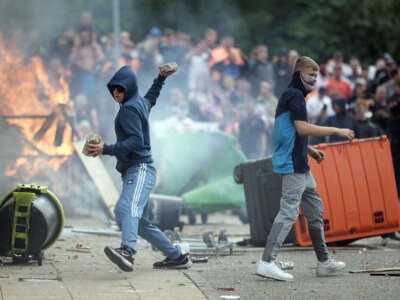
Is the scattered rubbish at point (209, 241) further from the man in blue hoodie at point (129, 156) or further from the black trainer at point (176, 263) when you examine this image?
the man in blue hoodie at point (129, 156)

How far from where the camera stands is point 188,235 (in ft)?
47.9

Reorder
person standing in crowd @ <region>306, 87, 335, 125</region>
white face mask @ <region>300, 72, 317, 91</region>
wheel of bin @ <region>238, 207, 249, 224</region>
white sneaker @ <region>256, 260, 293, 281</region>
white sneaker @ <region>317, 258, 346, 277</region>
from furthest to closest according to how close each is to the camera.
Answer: person standing in crowd @ <region>306, 87, 335, 125</region> → wheel of bin @ <region>238, 207, 249, 224</region> → white sneaker @ <region>317, 258, 346, 277</region> → white face mask @ <region>300, 72, 317, 91</region> → white sneaker @ <region>256, 260, 293, 281</region>

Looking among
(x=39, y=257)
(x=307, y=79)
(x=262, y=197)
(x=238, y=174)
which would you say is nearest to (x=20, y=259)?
(x=39, y=257)

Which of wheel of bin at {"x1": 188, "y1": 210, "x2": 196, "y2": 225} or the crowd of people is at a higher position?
the crowd of people

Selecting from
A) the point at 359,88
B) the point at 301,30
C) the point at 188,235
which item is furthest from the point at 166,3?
the point at 188,235

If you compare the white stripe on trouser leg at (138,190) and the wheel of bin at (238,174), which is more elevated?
the wheel of bin at (238,174)

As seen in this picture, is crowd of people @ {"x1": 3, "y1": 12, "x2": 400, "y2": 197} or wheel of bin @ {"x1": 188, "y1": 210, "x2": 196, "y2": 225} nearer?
wheel of bin @ {"x1": 188, "y1": 210, "x2": 196, "y2": 225}

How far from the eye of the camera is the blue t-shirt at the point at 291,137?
10234mm

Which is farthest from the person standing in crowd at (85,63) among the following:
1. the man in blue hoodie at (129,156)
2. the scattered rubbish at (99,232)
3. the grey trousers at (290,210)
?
the grey trousers at (290,210)

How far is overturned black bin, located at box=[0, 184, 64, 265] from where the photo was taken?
10.9 metres

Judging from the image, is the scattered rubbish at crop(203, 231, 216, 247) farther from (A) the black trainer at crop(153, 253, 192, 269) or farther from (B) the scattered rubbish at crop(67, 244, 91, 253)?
(A) the black trainer at crop(153, 253, 192, 269)

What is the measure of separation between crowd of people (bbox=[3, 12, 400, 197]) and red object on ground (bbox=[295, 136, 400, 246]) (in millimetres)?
4391

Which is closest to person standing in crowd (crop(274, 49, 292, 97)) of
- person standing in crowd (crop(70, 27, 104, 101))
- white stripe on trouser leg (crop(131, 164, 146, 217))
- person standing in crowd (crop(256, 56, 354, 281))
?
person standing in crowd (crop(70, 27, 104, 101))

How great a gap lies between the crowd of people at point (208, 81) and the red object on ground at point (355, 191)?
4.39 meters
